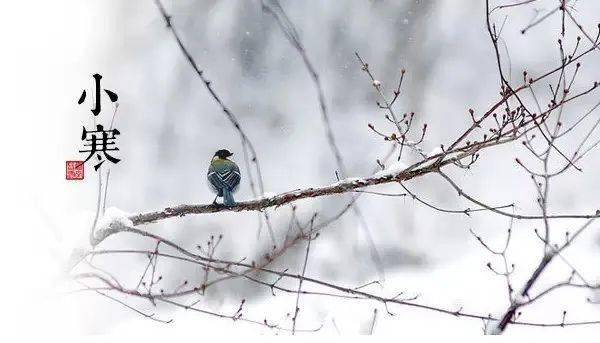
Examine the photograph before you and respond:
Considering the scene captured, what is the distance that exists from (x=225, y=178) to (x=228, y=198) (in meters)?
0.05

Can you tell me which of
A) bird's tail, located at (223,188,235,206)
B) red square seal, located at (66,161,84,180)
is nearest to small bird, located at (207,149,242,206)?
bird's tail, located at (223,188,235,206)

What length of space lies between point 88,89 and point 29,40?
0.50 ft

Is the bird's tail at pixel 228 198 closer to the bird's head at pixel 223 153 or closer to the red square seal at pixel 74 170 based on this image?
the bird's head at pixel 223 153

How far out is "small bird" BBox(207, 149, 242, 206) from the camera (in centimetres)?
133

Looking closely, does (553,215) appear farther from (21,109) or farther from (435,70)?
(21,109)

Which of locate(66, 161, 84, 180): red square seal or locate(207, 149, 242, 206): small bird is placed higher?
locate(207, 149, 242, 206): small bird

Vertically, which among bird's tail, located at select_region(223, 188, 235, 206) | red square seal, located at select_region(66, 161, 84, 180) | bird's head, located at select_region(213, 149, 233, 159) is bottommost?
red square seal, located at select_region(66, 161, 84, 180)

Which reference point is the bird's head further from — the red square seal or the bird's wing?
the red square seal

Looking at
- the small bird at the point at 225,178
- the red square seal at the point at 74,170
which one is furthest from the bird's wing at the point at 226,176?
the red square seal at the point at 74,170

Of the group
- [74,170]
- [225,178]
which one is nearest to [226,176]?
[225,178]

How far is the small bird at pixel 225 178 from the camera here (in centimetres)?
133

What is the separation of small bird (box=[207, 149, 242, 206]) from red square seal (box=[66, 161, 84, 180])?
280mm

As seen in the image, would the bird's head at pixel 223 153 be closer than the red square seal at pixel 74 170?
No

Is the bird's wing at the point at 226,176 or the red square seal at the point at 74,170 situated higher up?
the bird's wing at the point at 226,176
